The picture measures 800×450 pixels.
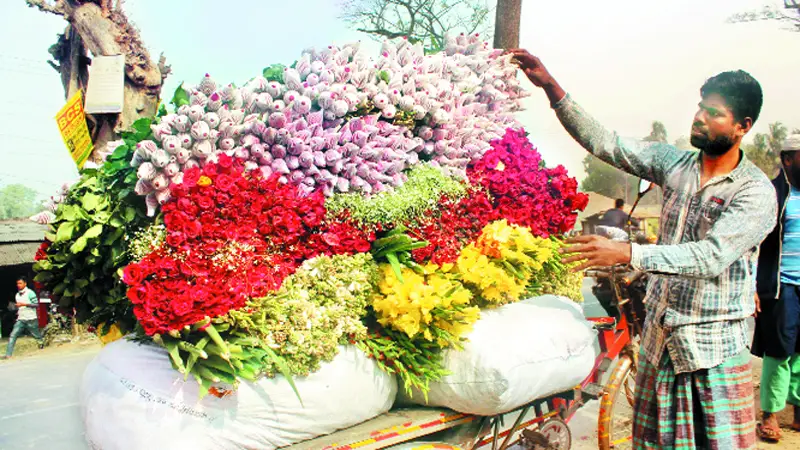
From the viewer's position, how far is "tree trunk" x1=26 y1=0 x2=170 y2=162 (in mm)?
5785

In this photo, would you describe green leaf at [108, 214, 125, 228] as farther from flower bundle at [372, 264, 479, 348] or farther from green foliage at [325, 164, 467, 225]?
flower bundle at [372, 264, 479, 348]

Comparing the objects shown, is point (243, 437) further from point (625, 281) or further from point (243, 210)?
point (625, 281)

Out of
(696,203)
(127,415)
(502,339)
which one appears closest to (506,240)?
(502,339)

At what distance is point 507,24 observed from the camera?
4004 millimetres

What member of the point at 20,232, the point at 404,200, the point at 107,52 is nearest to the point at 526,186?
the point at 404,200

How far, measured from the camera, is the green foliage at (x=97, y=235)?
2.22m

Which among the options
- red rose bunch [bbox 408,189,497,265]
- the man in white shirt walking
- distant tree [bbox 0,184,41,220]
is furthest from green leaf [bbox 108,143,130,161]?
distant tree [bbox 0,184,41,220]

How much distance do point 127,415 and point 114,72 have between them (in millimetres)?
4528

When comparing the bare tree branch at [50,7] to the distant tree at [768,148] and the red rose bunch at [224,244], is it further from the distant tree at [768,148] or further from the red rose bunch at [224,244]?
the distant tree at [768,148]

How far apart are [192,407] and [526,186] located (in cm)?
178

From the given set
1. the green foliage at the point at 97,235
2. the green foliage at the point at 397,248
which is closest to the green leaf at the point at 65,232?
the green foliage at the point at 97,235

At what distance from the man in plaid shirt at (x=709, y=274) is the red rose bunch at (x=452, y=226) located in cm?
61

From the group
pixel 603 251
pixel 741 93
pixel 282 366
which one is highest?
pixel 741 93

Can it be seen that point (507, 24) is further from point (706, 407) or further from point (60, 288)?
point (60, 288)
